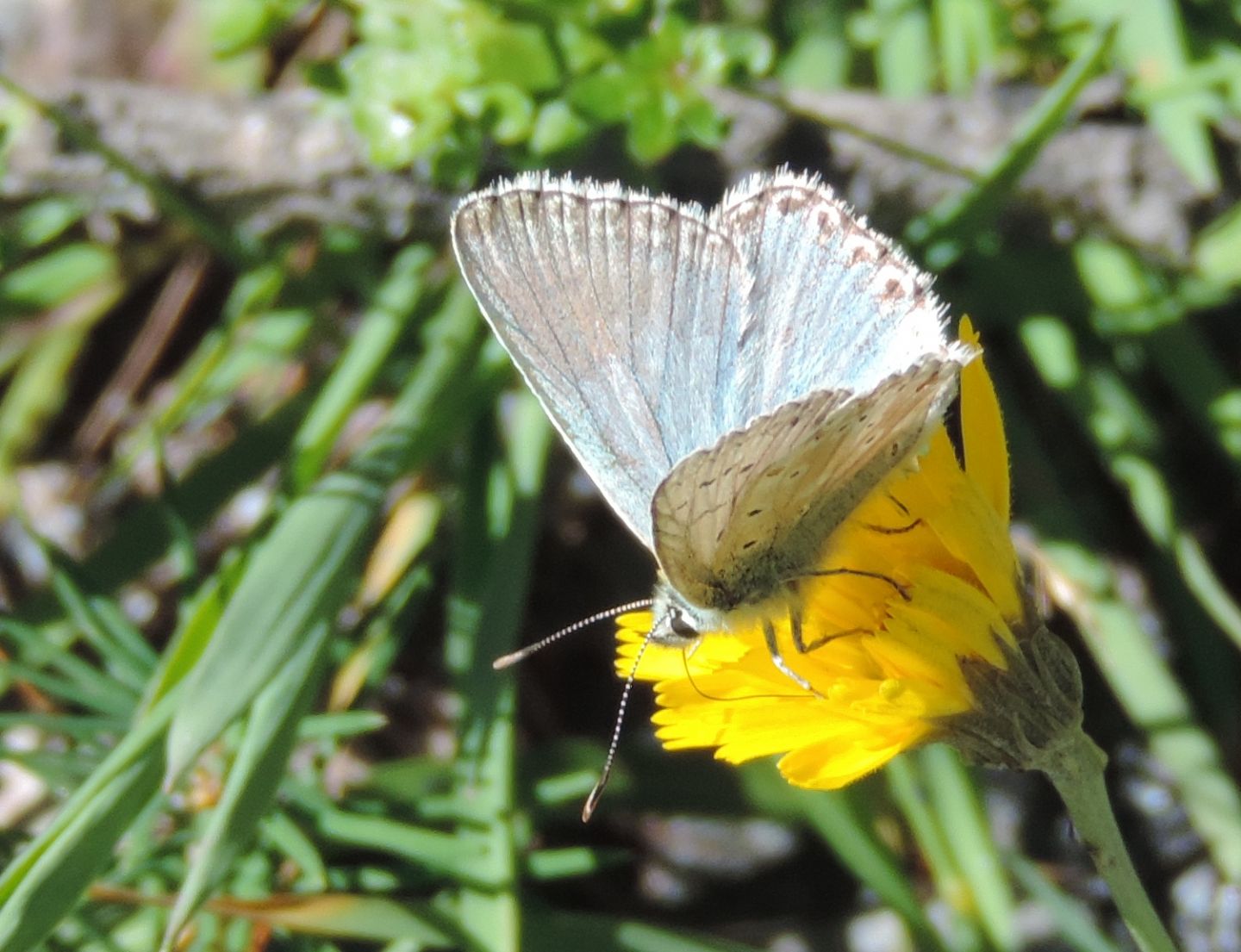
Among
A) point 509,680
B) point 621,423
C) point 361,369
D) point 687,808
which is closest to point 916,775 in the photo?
point 687,808

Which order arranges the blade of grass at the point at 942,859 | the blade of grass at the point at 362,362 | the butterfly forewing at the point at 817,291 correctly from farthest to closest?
the blade of grass at the point at 362,362 < the blade of grass at the point at 942,859 < the butterfly forewing at the point at 817,291

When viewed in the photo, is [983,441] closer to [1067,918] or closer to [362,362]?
[1067,918]

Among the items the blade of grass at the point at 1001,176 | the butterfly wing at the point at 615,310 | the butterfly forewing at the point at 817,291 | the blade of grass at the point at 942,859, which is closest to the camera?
the butterfly forewing at the point at 817,291

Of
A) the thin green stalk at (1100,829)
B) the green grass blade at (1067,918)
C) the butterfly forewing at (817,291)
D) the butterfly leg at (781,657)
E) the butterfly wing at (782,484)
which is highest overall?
the butterfly forewing at (817,291)

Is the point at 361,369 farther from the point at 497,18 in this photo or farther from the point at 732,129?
the point at 732,129

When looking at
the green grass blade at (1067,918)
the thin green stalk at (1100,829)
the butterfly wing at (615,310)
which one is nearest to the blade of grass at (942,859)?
the green grass blade at (1067,918)

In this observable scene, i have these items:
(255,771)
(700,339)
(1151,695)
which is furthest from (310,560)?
(1151,695)

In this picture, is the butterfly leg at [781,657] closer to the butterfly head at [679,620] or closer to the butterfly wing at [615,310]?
the butterfly head at [679,620]
